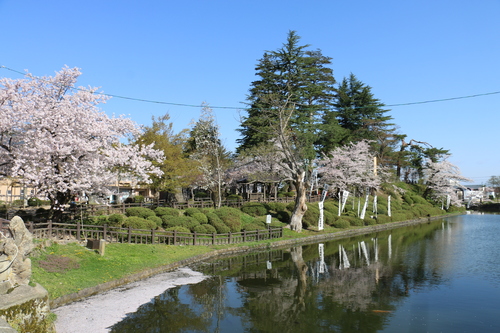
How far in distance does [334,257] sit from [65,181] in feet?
53.5

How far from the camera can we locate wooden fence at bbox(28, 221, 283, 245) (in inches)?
736

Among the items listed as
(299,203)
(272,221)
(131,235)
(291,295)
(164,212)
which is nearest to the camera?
(291,295)

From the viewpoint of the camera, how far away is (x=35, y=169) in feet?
61.7

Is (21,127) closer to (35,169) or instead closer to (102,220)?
(35,169)

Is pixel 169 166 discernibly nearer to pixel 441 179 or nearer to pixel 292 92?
pixel 292 92

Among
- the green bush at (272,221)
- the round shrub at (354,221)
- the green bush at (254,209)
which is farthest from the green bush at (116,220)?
the round shrub at (354,221)

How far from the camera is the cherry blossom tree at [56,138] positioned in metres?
18.2

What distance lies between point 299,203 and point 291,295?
16.6 meters

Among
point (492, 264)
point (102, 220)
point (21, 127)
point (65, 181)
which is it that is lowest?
point (492, 264)

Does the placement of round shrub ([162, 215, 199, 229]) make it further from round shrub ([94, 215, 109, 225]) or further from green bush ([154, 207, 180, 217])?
round shrub ([94, 215, 109, 225])

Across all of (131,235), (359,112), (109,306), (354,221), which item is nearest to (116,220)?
(131,235)

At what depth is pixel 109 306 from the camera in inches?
481

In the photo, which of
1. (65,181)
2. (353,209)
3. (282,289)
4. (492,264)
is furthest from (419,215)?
(65,181)

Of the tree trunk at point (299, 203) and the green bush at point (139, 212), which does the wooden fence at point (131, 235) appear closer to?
the green bush at point (139, 212)
